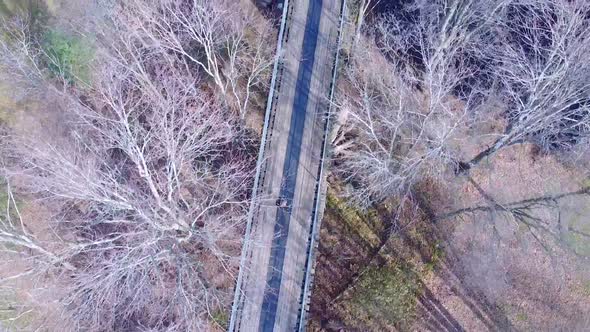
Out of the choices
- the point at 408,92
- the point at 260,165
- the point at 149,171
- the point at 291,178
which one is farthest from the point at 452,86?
the point at 149,171

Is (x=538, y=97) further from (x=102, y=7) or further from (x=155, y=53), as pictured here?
(x=102, y=7)

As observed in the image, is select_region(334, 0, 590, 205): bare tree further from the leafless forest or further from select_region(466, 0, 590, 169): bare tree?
the leafless forest

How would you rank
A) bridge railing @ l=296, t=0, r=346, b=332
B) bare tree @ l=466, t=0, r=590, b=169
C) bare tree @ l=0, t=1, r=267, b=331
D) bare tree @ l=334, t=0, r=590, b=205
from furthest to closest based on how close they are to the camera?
bridge railing @ l=296, t=0, r=346, b=332 → bare tree @ l=0, t=1, r=267, b=331 → bare tree @ l=334, t=0, r=590, b=205 → bare tree @ l=466, t=0, r=590, b=169

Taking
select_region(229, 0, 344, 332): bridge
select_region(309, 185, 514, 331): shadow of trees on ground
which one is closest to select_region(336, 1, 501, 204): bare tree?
select_region(229, 0, 344, 332): bridge

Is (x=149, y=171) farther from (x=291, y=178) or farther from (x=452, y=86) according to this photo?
→ (x=452, y=86)

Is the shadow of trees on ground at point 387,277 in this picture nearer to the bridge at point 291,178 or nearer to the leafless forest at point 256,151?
the leafless forest at point 256,151
